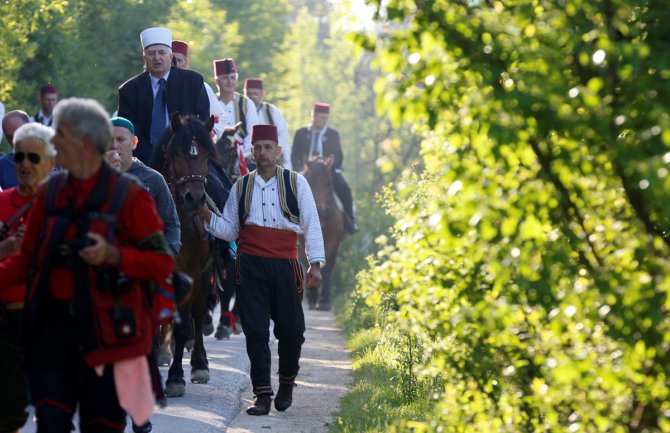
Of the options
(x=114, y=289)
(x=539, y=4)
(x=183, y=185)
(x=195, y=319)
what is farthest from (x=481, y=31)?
(x=195, y=319)

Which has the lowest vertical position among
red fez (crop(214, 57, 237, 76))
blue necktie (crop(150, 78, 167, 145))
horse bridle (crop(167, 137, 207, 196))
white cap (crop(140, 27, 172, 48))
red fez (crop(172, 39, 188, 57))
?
horse bridle (crop(167, 137, 207, 196))

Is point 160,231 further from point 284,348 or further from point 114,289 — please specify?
point 284,348

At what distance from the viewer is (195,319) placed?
39.1ft

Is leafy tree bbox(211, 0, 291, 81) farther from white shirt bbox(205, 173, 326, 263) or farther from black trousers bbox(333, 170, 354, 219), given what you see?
white shirt bbox(205, 173, 326, 263)

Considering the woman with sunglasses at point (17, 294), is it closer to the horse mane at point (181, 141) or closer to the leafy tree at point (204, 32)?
the horse mane at point (181, 141)

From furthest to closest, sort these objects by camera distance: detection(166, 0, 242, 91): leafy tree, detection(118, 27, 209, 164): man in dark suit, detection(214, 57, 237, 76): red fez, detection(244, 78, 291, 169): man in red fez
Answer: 1. detection(166, 0, 242, 91): leafy tree
2. detection(244, 78, 291, 169): man in red fez
3. detection(214, 57, 237, 76): red fez
4. detection(118, 27, 209, 164): man in dark suit

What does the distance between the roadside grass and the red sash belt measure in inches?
50.7

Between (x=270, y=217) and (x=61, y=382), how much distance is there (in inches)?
194

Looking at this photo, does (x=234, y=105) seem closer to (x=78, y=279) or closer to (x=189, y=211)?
(x=189, y=211)

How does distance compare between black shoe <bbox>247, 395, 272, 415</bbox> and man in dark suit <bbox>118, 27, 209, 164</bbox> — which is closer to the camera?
black shoe <bbox>247, 395, 272, 415</bbox>

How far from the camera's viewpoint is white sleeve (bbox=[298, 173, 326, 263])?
10891 millimetres

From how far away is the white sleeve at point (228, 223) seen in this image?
1089 cm

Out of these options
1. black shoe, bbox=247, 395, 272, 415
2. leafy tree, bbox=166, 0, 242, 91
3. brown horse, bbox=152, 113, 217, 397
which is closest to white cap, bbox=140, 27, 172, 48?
brown horse, bbox=152, 113, 217, 397

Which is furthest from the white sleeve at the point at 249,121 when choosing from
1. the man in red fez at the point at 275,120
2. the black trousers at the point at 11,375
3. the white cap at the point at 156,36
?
the black trousers at the point at 11,375
